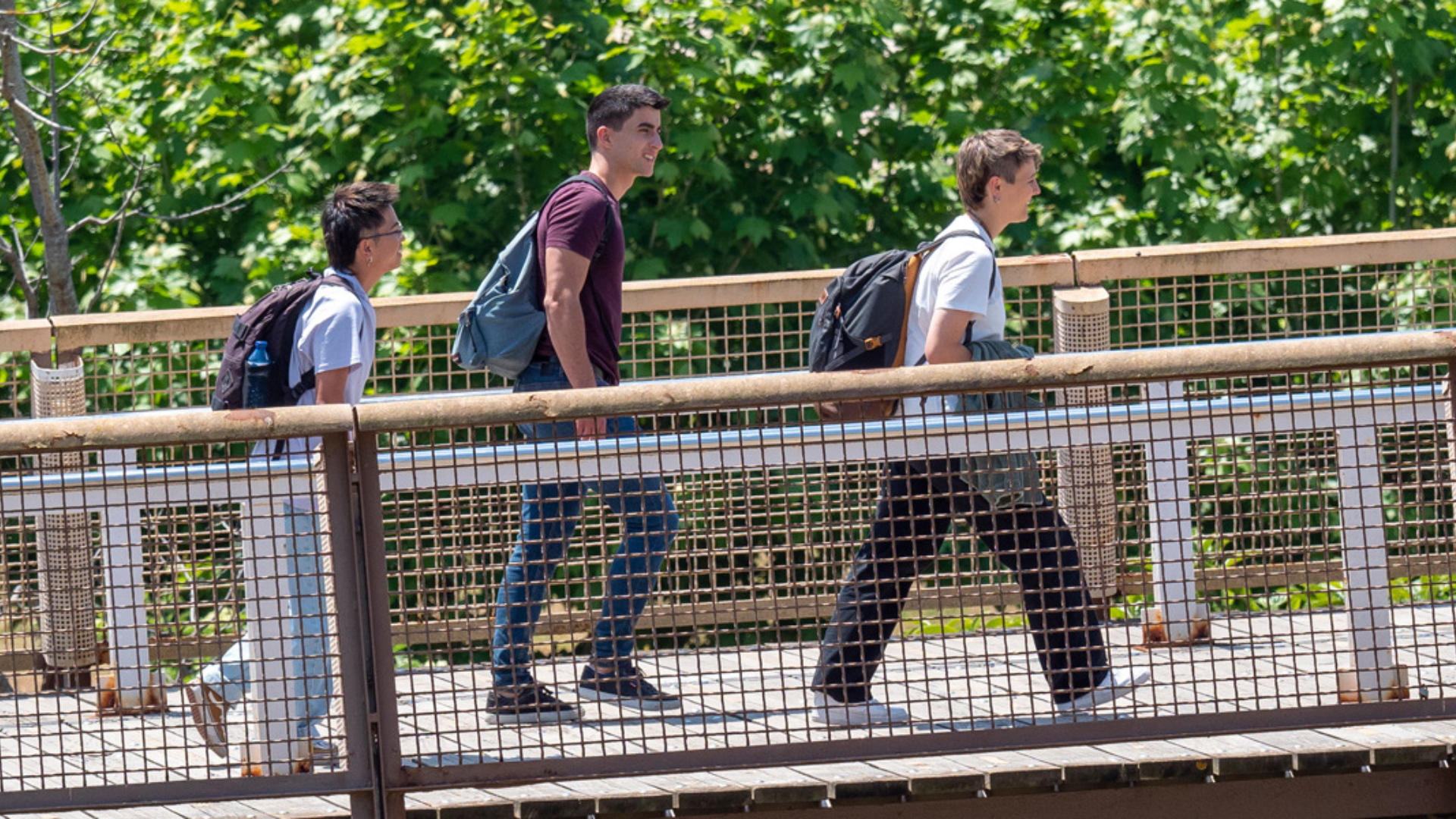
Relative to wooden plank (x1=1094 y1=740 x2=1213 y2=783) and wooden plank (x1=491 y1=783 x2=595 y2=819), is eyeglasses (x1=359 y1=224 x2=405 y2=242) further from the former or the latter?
wooden plank (x1=1094 y1=740 x2=1213 y2=783)

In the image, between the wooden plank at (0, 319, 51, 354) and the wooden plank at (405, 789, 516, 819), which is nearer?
the wooden plank at (405, 789, 516, 819)

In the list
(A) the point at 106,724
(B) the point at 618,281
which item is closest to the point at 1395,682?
(B) the point at 618,281

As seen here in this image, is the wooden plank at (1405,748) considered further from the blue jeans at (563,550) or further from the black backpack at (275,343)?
the black backpack at (275,343)

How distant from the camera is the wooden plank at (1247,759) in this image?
4.35 meters

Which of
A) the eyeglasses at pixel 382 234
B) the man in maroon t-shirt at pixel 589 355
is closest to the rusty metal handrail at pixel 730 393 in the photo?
the man in maroon t-shirt at pixel 589 355

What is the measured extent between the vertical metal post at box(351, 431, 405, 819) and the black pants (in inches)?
37.2

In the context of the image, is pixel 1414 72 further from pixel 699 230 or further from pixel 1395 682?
pixel 1395 682

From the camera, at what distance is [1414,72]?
12.3 m

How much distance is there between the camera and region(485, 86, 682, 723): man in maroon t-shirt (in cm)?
463

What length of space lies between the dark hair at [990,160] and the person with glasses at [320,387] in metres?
1.48

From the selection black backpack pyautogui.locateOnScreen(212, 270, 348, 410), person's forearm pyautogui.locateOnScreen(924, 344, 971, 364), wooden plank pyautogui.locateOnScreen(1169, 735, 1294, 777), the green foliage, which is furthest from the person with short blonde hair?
the green foliage

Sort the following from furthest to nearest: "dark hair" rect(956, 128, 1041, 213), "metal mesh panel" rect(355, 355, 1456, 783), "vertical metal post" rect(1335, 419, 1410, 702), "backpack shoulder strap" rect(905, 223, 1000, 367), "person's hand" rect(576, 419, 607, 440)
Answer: "dark hair" rect(956, 128, 1041, 213), "backpack shoulder strap" rect(905, 223, 1000, 367), "person's hand" rect(576, 419, 607, 440), "vertical metal post" rect(1335, 419, 1410, 702), "metal mesh panel" rect(355, 355, 1456, 783)

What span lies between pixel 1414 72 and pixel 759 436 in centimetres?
955

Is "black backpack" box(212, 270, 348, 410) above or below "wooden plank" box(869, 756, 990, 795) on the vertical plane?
above
